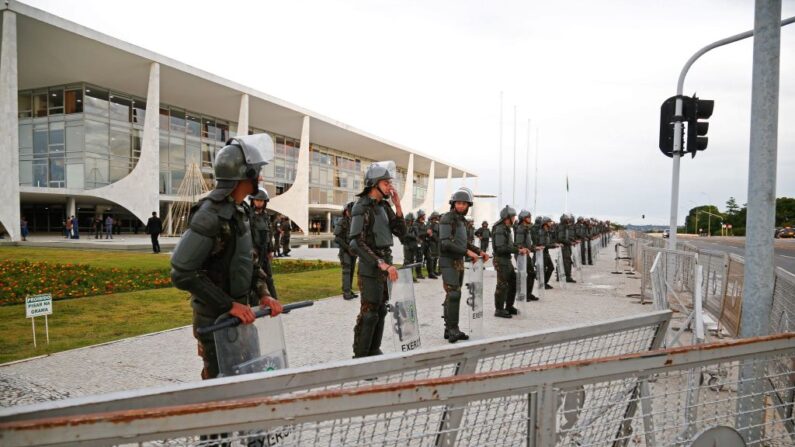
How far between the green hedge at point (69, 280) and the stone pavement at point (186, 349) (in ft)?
15.1

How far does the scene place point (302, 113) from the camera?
43.2 metres

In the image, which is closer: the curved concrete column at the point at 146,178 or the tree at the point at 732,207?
the curved concrete column at the point at 146,178

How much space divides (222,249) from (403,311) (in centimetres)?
246

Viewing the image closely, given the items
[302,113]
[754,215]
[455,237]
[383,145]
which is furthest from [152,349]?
[383,145]

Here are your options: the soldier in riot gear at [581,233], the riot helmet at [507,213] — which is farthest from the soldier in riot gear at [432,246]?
the soldier in riot gear at [581,233]

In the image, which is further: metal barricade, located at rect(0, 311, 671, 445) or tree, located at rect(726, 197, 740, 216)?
tree, located at rect(726, 197, 740, 216)

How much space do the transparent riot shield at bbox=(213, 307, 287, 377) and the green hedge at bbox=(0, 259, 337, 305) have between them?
28.3ft

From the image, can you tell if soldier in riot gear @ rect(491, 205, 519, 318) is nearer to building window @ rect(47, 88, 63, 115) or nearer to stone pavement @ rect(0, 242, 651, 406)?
stone pavement @ rect(0, 242, 651, 406)

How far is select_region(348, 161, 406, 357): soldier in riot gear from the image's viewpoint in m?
4.75

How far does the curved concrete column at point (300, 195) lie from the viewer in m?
43.5

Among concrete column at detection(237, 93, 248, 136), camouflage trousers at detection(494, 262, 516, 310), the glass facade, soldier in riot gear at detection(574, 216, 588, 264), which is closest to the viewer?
camouflage trousers at detection(494, 262, 516, 310)

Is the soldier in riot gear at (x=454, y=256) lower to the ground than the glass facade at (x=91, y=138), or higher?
lower

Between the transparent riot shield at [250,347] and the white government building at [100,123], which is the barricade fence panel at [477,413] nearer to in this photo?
the transparent riot shield at [250,347]

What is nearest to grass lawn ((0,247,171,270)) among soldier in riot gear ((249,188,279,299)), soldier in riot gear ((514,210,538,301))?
soldier in riot gear ((249,188,279,299))
